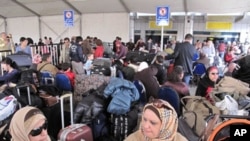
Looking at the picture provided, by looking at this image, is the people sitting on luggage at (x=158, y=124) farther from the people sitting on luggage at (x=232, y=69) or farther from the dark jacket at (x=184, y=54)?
Result: the dark jacket at (x=184, y=54)

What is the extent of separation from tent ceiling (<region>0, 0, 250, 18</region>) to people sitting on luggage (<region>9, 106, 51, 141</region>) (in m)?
9.63

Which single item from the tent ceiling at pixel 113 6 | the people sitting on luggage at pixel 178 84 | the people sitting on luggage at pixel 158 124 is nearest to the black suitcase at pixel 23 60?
the people sitting on luggage at pixel 178 84

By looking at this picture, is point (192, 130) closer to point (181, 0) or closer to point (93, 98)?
point (93, 98)

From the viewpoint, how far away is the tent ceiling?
34.0ft

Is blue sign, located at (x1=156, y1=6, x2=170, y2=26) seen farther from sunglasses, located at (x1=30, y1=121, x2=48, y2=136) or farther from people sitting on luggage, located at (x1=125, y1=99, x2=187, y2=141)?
sunglasses, located at (x1=30, y1=121, x2=48, y2=136)

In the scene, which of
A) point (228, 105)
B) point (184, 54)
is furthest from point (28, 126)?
point (184, 54)

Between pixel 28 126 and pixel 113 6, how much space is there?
10.9m

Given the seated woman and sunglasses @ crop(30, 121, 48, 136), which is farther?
the seated woman

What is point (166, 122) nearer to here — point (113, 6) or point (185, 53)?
point (185, 53)

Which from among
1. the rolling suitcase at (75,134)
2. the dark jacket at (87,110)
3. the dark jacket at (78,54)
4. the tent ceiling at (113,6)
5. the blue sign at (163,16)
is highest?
the tent ceiling at (113,6)

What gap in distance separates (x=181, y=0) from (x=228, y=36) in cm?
594

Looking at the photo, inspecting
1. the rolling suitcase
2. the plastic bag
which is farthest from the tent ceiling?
the rolling suitcase

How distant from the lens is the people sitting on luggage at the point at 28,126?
5.78ft

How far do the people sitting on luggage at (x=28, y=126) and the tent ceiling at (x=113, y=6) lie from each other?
9629 mm
